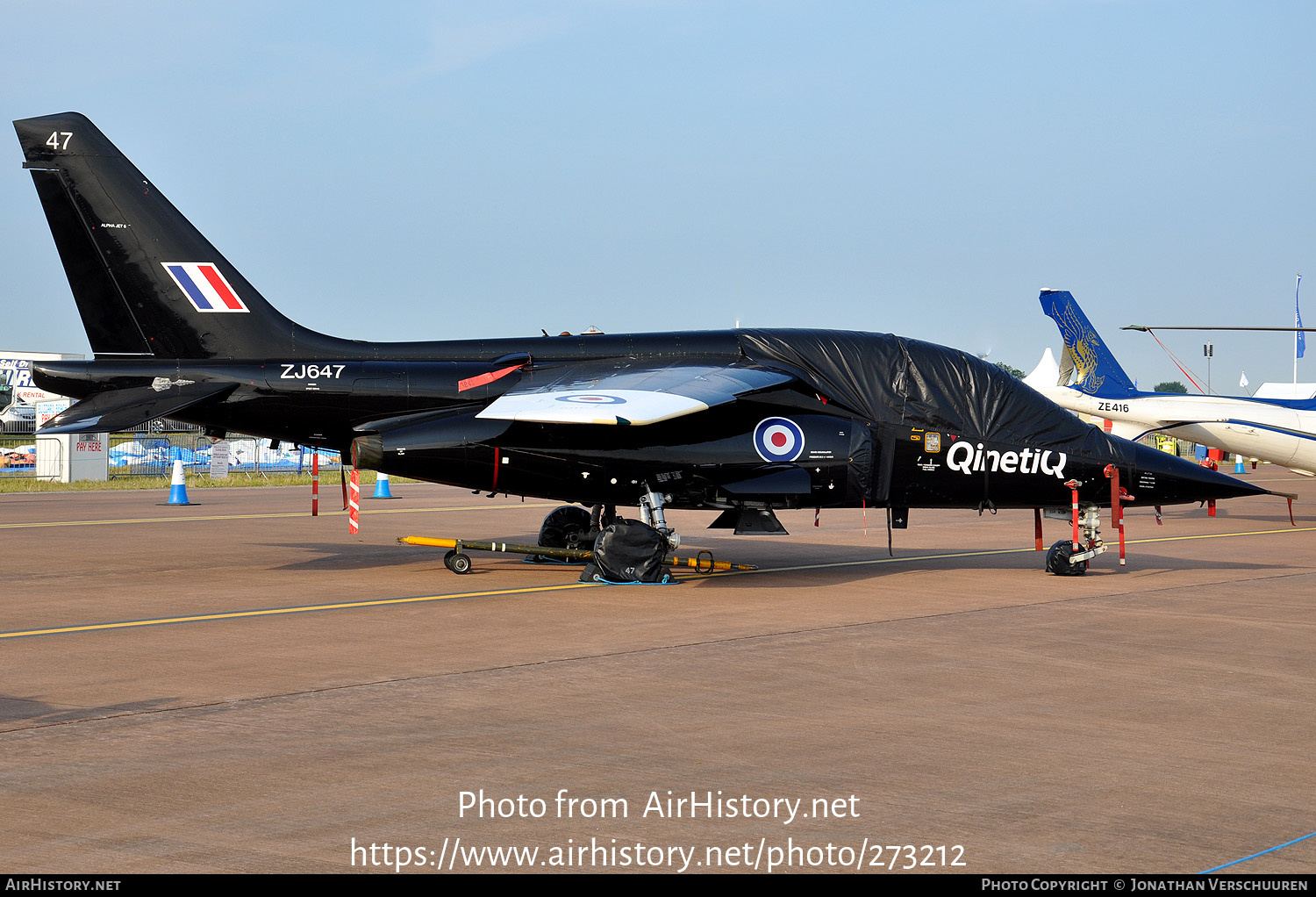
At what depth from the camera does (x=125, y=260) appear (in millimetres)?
16219

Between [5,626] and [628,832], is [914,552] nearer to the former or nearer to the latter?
[5,626]

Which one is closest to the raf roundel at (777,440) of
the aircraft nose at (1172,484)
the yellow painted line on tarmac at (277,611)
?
the yellow painted line on tarmac at (277,611)

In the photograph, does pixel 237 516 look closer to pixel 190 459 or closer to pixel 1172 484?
pixel 1172 484

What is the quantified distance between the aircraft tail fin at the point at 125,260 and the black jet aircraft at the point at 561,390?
0.02 metres

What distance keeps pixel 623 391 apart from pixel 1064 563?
6831mm

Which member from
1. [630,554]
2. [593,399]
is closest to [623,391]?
[593,399]

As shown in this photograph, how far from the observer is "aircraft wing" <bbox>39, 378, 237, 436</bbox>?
14906 millimetres

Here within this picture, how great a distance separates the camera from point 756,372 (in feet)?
51.7

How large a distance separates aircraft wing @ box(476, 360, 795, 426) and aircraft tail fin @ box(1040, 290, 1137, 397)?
55.2 ft

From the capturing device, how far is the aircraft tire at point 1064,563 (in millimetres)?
16609

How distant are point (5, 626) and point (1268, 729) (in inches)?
433

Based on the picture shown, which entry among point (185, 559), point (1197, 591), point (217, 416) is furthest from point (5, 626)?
point (1197, 591)

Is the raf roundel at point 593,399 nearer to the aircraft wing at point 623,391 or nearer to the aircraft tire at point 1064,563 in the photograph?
the aircraft wing at point 623,391

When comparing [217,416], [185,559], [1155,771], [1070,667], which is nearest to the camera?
[1155,771]
